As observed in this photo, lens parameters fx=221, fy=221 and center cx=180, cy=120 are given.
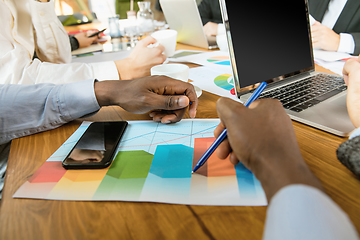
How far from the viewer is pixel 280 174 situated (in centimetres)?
24

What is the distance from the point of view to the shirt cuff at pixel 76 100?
1.57ft

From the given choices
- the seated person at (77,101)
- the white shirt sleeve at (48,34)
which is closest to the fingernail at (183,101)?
the seated person at (77,101)

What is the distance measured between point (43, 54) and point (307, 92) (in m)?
0.96

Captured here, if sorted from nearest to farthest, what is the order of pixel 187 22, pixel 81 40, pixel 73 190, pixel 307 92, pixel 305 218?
pixel 305 218, pixel 73 190, pixel 307 92, pixel 187 22, pixel 81 40

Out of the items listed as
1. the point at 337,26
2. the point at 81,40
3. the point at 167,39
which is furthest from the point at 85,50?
the point at 337,26

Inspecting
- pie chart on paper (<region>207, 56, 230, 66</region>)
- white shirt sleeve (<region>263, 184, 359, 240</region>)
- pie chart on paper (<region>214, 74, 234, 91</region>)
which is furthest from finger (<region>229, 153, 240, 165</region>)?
pie chart on paper (<region>207, 56, 230, 66</region>)

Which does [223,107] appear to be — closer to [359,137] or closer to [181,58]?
[359,137]

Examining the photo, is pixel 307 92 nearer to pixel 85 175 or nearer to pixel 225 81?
pixel 225 81

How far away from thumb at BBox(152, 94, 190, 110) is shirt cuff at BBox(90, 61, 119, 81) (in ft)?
0.98

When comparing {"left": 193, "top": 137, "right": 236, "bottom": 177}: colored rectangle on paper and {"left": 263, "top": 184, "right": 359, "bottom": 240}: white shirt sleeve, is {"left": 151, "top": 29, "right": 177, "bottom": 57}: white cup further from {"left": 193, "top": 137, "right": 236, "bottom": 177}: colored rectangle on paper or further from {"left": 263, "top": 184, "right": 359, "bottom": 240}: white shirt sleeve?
{"left": 263, "top": 184, "right": 359, "bottom": 240}: white shirt sleeve

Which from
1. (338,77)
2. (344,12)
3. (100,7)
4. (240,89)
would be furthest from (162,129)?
(100,7)

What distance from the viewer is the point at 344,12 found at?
4.27 ft

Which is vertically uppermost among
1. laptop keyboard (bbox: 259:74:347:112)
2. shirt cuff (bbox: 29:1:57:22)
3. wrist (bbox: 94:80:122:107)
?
shirt cuff (bbox: 29:1:57:22)

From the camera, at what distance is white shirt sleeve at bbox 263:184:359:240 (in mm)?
191
